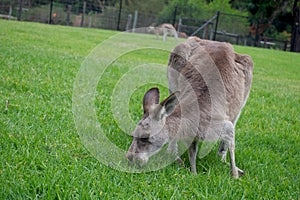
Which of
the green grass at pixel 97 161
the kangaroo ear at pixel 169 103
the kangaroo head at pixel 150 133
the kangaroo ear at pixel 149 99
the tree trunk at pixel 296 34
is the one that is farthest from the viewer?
the tree trunk at pixel 296 34

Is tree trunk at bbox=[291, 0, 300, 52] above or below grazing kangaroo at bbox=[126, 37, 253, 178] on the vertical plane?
above

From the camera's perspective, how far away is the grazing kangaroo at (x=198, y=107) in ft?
10.2

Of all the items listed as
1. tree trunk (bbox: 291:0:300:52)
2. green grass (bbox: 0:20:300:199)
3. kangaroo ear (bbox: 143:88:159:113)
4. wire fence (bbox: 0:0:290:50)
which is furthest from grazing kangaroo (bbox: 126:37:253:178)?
tree trunk (bbox: 291:0:300:52)

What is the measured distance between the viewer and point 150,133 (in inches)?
122

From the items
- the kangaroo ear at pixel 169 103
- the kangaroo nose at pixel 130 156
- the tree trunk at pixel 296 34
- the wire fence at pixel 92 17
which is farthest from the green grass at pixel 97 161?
the tree trunk at pixel 296 34

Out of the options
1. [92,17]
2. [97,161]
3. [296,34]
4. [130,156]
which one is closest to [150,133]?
[130,156]

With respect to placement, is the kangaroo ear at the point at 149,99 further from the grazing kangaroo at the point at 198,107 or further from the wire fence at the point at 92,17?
the wire fence at the point at 92,17

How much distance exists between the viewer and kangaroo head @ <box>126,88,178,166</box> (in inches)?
121

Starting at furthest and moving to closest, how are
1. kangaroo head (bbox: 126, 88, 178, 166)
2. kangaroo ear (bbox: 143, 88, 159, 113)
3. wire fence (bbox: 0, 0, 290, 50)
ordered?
wire fence (bbox: 0, 0, 290, 50)
kangaroo ear (bbox: 143, 88, 159, 113)
kangaroo head (bbox: 126, 88, 178, 166)

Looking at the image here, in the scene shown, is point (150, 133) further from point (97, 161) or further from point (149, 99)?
point (97, 161)

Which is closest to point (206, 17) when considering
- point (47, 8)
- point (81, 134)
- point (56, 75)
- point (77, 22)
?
point (77, 22)

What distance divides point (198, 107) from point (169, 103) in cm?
46

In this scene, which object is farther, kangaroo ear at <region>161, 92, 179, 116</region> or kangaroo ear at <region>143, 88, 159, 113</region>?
kangaroo ear at <region>143, 88, 159, 113</region>

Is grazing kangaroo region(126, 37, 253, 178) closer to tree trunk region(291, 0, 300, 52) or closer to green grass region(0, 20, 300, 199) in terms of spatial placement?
green grass region(0, 20, 300, 199)
